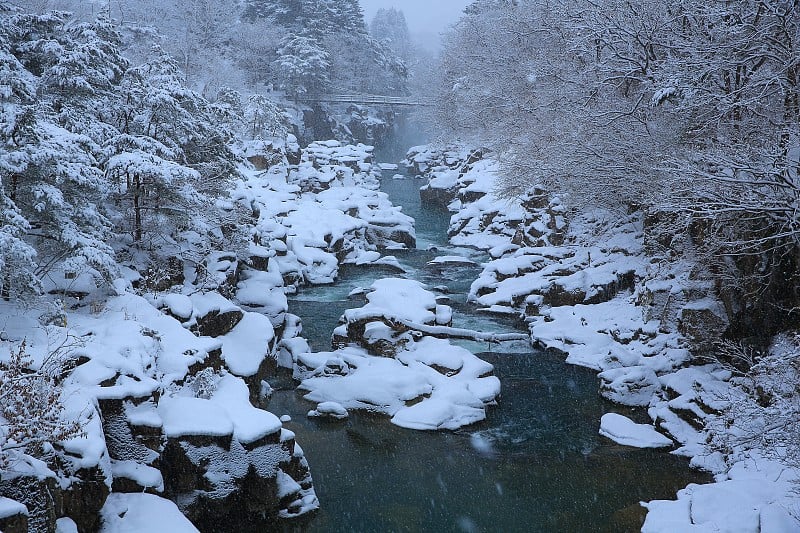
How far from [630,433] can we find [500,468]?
10.2ft

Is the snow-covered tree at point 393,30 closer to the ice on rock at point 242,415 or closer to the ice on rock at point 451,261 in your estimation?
the ice on rock at point 451,261

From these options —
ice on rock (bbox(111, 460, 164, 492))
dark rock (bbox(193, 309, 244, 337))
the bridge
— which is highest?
the bridge

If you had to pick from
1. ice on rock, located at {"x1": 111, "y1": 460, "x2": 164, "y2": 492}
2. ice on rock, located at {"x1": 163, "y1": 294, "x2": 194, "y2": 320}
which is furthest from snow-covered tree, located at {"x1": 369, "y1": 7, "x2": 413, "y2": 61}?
ice on rock, located at {"x1": 111, "y1": 460, "x2": 164, "y2": 492}

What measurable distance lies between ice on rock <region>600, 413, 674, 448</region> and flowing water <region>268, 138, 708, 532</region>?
0.78 feet

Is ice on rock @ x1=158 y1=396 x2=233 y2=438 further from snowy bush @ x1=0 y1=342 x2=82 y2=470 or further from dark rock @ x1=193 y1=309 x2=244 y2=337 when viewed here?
dark rock @ x1=193 y1=309 x2=244 y2=337

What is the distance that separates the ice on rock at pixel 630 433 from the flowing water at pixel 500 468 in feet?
0.78

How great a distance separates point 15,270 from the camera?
31.9 ft

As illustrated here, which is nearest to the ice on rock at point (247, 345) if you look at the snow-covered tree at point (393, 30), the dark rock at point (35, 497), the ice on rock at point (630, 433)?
the dark rock at point (35, 497)

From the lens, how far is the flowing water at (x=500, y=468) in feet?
34.0

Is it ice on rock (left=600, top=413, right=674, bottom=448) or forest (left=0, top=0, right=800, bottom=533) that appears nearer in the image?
forest (left=0, top=0, right=800, bottom=533)

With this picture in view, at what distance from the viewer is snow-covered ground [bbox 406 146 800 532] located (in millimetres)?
9398

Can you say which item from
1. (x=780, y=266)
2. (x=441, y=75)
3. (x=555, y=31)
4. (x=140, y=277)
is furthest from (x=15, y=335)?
(x=441, y=75)

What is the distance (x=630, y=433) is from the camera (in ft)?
42.4

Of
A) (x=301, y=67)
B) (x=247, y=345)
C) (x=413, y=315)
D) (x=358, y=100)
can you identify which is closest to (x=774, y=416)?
(x=413, y=315)
